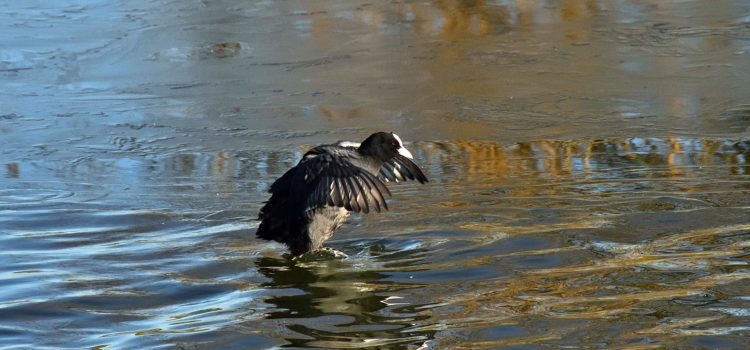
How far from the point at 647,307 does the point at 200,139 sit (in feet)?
18.8

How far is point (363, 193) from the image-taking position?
568 cm

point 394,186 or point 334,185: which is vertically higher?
point 334,185

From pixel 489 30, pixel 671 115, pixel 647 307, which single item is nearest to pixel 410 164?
pixel 647 307

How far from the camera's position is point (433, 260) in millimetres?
5547

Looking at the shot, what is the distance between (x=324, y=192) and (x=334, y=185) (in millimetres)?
71

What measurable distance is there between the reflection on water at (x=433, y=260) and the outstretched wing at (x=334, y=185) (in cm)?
37

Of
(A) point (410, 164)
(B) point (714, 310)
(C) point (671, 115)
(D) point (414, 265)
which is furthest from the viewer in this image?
(C) point (671, 115)

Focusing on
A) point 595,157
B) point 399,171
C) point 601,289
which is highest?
point 399,171

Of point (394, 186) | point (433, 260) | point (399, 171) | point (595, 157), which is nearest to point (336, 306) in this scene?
point (433, 260)

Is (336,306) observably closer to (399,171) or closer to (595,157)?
(399,171)

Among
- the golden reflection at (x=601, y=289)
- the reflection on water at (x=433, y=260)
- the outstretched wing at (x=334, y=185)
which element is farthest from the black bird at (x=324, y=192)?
the golden reflection at (x=601, y=289)

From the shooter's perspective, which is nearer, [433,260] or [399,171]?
[433,260]

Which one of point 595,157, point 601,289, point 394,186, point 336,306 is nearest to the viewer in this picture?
point 601,289

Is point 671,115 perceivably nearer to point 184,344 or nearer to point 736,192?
point 736,192
